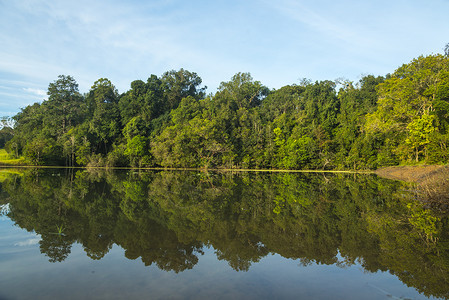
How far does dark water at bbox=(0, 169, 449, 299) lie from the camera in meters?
4.63

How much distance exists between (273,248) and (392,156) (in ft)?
130

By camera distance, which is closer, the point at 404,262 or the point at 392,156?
the point at 404,262

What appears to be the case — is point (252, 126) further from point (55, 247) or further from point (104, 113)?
point (55, 247)

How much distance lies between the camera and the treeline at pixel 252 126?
32.7m

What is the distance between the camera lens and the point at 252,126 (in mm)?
51531

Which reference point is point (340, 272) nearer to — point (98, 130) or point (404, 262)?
point (404, 262)

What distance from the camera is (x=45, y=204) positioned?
11.2m

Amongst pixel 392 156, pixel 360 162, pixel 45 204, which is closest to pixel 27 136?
pixel 45 204

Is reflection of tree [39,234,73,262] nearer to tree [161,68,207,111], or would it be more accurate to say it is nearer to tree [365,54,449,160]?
tree [365,54,449,160]

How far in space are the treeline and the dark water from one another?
26.2 metres

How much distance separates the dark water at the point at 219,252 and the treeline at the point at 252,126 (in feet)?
86.0

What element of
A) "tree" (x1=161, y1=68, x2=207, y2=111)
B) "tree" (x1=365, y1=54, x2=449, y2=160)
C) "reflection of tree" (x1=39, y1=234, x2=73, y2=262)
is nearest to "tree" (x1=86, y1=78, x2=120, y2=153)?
"tree" (x1=161, y1=68, x2=207, y2=111)

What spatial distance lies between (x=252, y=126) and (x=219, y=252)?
4589cm

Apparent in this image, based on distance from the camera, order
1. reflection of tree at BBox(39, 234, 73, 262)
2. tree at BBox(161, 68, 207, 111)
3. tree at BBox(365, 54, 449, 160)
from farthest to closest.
Answer: tree at BBox(161, 68, 207, 111)
tree at BBox(365, 54, 449, 160)
reflection of tree at BBox(39, 234, 73, 262)
